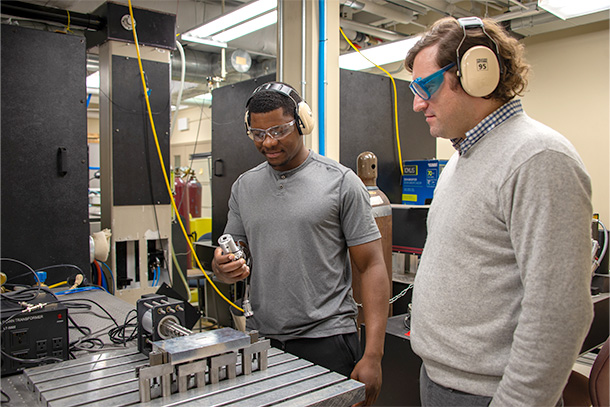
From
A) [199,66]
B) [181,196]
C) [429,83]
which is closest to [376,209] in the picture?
[429,83]

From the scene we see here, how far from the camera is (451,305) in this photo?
903 millimetres

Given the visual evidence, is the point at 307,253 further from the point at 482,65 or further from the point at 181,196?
the point at 181,196

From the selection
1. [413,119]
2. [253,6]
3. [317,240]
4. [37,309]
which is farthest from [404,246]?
[37,309]

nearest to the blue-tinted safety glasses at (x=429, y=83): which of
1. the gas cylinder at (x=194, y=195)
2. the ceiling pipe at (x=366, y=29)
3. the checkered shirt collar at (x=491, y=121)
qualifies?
the checkered shirt collar at (x=491, y=121)

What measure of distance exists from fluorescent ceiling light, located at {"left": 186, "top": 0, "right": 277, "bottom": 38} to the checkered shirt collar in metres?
2.24

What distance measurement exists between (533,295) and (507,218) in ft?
0.43

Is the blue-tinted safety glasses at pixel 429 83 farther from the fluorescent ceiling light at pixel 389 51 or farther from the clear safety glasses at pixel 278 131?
the fluorescent ceiling light at pixel 389 51

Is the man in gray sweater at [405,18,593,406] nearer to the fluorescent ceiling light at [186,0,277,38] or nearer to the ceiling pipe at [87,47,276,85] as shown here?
the fluorescent ceiling light at [186,0,277,38]

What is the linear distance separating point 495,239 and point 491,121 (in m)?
0.24

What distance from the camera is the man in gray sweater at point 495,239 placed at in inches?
29.5

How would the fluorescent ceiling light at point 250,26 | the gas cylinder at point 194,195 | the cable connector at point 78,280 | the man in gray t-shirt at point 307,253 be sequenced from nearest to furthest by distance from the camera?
the man in gray t-shirt at point 307,253
the cable connector at point 78,280
the fluorescent ceiling light at point 250,26
the gas cylinder at point 194,195

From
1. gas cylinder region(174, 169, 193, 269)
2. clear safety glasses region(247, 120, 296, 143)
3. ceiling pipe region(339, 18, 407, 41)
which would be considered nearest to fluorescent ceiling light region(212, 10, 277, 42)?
ceiling pipe region(339, 18, 407, 41)

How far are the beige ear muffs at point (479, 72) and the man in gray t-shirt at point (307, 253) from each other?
1.75 feet

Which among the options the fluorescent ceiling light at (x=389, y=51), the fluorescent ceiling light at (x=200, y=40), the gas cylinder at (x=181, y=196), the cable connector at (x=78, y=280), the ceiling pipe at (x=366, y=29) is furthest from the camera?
the gas cylinder at (x=181, y=196)
